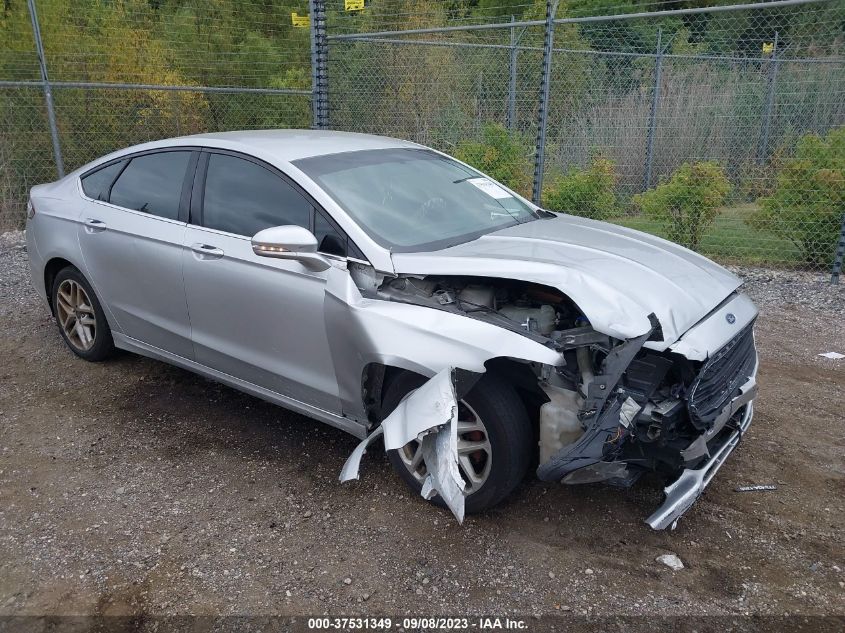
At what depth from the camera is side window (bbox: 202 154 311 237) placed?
344 cm

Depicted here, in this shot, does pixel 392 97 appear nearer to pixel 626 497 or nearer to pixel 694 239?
pixel 694 239

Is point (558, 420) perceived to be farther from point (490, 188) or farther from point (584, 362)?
point (490, 188)

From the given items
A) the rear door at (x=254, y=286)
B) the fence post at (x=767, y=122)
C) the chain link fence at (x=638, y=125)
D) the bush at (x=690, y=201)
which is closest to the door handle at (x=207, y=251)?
the rear door at (x=254, y=286)

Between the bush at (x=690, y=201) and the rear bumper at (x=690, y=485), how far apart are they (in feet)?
15.6

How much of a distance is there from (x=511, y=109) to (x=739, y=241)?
11.2ft

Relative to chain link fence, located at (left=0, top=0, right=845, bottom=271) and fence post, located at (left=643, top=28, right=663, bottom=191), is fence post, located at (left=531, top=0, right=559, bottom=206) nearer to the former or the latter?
chain link fence, located at (left=0, top=0, right=845, bottom=271)

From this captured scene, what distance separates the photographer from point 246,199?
3.62 m

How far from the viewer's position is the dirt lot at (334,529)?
2.64m

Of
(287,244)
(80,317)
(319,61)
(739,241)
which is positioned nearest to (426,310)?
(287,244)

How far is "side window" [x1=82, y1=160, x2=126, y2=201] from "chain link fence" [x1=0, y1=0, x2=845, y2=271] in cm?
379

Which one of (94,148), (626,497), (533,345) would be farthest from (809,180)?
(94,148)

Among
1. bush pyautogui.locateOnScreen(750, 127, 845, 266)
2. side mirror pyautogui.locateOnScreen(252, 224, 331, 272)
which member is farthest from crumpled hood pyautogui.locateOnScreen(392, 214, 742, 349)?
bush pyautogui.locateOnScreen(750, 127, 845, 266)

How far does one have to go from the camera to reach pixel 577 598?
2.62 m

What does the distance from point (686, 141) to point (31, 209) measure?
7.85 meters
